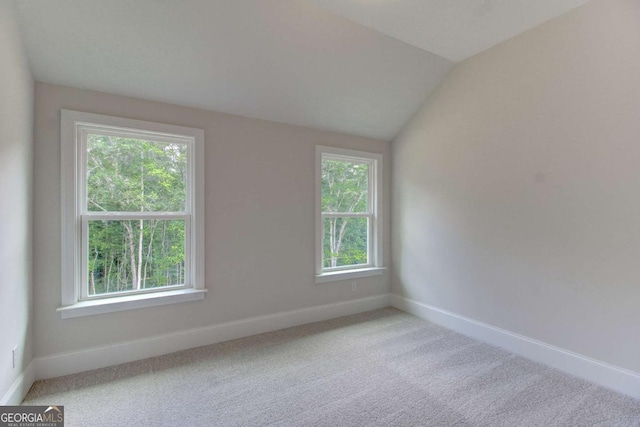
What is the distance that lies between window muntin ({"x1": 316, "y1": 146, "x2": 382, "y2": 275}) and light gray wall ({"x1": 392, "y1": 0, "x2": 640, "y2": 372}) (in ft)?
2.41

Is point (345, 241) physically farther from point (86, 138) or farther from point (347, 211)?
point (86, 138)

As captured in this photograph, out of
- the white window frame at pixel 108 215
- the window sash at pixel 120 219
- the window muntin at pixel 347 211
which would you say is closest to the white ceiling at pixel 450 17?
the window muntin at pixel 347 211

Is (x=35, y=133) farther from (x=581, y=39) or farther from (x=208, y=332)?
(x=581, y=39)

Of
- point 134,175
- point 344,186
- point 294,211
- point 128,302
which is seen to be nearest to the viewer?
point 128,302

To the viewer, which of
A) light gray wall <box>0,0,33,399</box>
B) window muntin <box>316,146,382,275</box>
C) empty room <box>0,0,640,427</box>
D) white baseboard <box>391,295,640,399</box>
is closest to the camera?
light gray wall <box>0,0,33,399</box>

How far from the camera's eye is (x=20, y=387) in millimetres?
2018

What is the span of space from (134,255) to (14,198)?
951mm

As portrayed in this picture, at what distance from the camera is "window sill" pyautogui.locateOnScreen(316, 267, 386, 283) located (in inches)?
143

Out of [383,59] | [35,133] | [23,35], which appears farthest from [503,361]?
[23,35]

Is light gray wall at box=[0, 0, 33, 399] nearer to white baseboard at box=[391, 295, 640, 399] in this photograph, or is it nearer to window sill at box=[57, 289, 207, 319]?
window sill at box=[57, 289, 207, 319]

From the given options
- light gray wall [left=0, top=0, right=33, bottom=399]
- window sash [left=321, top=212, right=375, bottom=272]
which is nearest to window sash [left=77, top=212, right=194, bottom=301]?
light gray wall [left=0, top=0, right=33, bottom=399]

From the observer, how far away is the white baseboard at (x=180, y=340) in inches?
92.9

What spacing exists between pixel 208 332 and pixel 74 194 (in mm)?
1686

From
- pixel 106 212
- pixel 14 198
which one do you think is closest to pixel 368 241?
pixel 106 212
